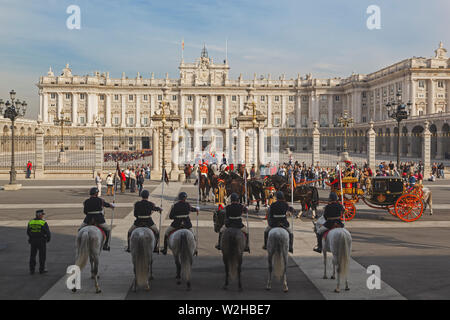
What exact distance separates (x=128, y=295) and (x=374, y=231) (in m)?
8.93

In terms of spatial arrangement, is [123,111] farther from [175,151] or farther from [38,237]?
[38,237]

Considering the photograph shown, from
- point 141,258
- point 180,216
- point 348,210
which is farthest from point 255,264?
point 348,210

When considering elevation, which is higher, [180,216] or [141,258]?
[180,216]

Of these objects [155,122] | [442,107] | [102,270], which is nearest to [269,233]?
[102,270]

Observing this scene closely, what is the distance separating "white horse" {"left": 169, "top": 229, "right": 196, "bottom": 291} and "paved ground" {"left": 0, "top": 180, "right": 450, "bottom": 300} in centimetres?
36

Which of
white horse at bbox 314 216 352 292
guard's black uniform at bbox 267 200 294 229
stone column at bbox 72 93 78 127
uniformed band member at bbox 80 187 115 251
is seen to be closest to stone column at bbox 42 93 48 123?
stone column at bbox 72 93 78 127

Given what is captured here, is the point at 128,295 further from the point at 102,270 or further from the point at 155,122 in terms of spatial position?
the point at 155,122

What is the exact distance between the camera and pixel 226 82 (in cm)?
10444

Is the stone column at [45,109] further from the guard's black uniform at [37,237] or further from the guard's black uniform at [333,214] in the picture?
the guard's black uniform at [333,214]

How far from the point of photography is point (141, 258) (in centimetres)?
766

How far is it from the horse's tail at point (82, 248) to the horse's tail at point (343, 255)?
194 inches

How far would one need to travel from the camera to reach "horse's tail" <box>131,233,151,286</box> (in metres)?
7.63

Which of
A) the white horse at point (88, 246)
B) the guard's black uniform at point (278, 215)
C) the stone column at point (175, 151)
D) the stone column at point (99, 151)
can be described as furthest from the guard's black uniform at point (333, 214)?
the stone column at point (99, 151)

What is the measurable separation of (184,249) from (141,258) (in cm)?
85
